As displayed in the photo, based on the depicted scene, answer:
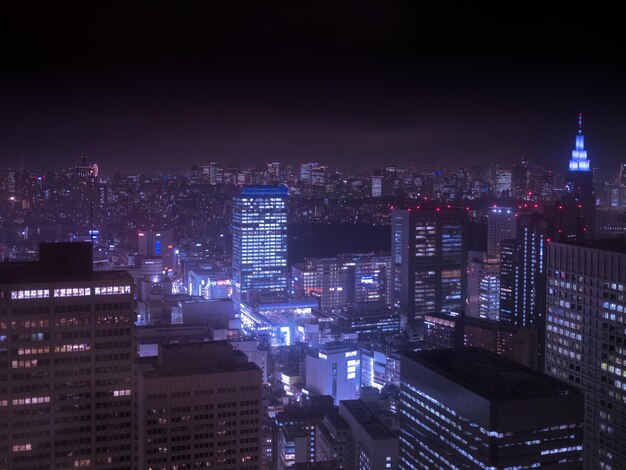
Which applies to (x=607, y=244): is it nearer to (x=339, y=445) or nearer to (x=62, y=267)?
(x=339, y=445)

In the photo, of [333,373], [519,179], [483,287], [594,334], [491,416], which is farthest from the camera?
[483,287]

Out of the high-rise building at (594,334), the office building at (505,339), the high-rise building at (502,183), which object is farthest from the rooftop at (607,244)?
the high-rise building at (502,183)

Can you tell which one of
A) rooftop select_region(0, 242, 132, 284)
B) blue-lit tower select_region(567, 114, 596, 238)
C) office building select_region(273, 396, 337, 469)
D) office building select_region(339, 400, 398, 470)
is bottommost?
office building select_region(273, 396, 337, 469)

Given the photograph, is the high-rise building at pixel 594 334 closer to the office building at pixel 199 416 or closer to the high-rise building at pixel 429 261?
the office building at pixel 199 416

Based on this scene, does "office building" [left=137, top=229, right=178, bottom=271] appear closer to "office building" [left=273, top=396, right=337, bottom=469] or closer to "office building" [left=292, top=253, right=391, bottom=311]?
"office building" [left=292, top=253, right=391, bottom=311]

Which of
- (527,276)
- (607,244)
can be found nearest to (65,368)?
(607,244)

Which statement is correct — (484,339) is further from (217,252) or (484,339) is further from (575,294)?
(217,252)

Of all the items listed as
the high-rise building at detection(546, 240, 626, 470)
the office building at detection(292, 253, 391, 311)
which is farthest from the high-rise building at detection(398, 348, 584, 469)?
the office building at detection(292, 253, 391, 311)

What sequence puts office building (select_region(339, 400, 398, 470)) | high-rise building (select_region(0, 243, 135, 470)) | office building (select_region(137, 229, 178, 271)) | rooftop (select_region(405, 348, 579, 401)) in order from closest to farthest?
high-rise building (select_region(0, 243, 135, 470)) < rooftop (select_region(405, 348, 579, 401)) < office building (select_region(339, 400, 398, 470)) < office building (select_region(137, 229, 178, 271))
